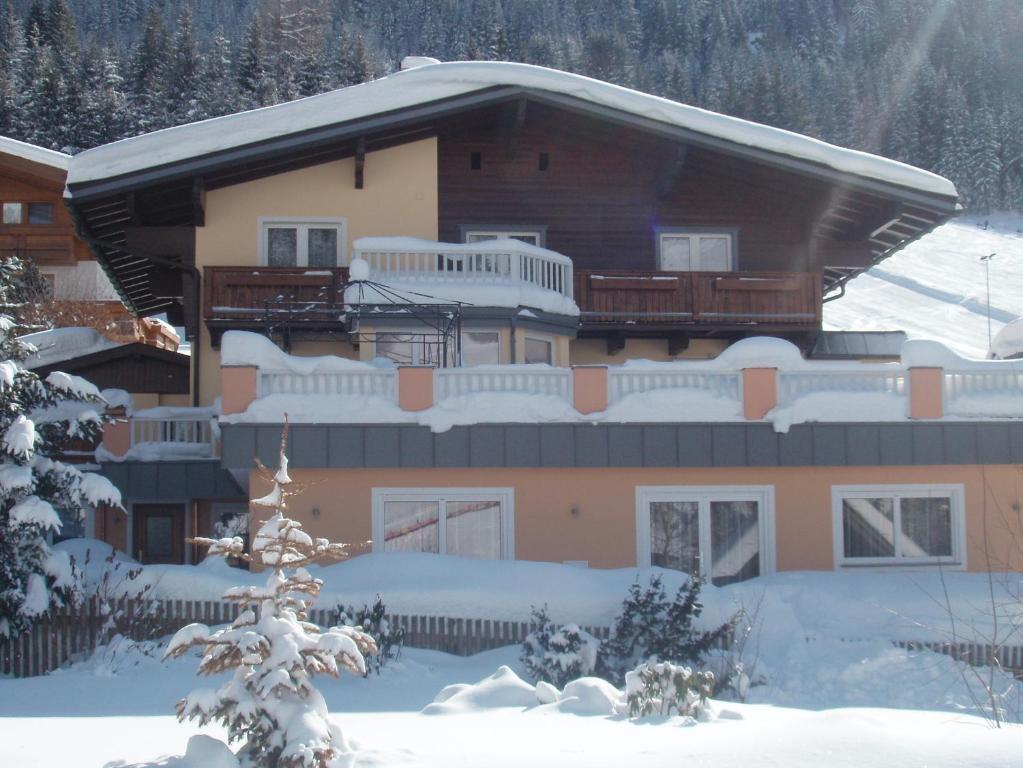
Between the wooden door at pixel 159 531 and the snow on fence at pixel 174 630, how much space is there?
8.70 metres

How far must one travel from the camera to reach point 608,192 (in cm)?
2255

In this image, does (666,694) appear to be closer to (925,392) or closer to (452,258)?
(925,392)

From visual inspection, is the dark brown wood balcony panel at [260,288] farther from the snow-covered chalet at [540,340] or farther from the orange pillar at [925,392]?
the orange pillar at [925,392]

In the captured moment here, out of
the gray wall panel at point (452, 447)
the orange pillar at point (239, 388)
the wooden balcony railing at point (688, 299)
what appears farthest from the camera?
the wooden balcony railing at point (688, 299)

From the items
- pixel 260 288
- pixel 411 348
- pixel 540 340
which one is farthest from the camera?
pixel 540 340

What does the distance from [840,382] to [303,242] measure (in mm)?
10331

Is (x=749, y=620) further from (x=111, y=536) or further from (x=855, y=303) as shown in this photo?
(x=855, y=303)

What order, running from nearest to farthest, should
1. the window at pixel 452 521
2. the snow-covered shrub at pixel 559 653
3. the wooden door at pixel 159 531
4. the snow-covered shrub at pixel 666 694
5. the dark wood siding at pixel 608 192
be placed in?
the snow-covered shrub at pixel 666 694 < the snow-covered shrub at pixel 559 653 < the window at pixel 452 521 < the wooden door at pixel 159 531 < the dark wood siding at pixel 608 192

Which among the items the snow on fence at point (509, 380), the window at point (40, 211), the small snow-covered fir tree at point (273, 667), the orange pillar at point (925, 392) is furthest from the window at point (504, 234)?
the window at point (40, 211)

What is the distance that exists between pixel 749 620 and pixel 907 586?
2818 mm

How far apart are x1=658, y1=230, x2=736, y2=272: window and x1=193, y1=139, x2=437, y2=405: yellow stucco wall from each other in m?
4.78

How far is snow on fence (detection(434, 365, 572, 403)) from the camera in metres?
15.9

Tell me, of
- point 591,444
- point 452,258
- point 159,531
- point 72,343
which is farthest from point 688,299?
point 72,343

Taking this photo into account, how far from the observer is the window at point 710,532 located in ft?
53.1
